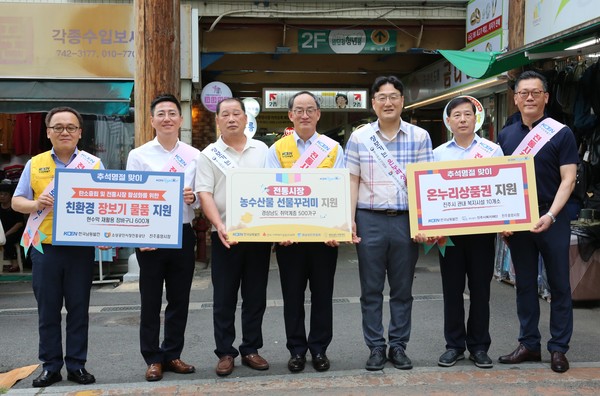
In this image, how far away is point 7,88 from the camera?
9.24 meters

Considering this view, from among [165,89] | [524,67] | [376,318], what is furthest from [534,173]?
[165,89]

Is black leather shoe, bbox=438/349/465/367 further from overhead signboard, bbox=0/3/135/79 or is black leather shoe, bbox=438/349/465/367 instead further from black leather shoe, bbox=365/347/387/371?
overhead signboard, bbox=0/3/135/79

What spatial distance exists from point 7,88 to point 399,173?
7283mm

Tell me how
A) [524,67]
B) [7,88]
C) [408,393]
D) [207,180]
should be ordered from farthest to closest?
[7,88], [524,67], [207,180], [408,393]

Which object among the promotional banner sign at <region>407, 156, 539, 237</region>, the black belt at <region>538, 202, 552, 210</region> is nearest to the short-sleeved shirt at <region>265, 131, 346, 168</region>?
the promotional banner sign at <region>407, 156, 539, 237</region>

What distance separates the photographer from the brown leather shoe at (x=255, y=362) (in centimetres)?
453

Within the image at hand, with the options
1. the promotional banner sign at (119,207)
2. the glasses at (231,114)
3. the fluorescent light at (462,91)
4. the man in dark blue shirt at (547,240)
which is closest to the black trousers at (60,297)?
the promotional banner sign at (119,207)

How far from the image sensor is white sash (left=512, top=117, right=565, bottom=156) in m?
4.42

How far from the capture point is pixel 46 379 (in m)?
4.25

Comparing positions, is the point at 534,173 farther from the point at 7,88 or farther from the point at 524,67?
the point at 7,88

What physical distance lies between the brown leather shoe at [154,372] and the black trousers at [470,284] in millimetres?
2173

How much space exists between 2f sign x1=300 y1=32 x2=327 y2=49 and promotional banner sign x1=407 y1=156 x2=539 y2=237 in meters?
7.57

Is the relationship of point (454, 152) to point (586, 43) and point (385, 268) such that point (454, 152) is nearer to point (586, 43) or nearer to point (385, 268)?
point (385, 268)

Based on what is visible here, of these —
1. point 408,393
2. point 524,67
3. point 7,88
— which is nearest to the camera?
point 408,393
